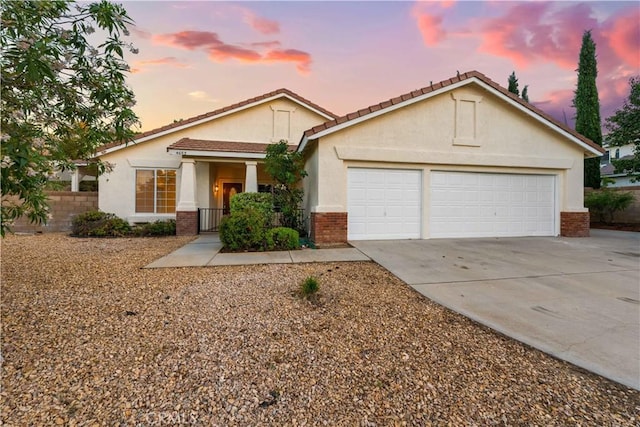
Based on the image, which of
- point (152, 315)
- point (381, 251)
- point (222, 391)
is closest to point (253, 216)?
point (381, 251)

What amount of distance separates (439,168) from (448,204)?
125cm

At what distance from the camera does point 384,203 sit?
29.6ft

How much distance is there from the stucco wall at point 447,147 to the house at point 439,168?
0.11ft

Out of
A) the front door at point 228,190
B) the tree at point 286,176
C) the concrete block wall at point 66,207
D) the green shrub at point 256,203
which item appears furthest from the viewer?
the front door at point 228,190

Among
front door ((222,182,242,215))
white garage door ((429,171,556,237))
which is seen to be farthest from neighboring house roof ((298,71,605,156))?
front door ((222,182,242,215))

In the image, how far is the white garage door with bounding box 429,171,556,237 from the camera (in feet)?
30.8

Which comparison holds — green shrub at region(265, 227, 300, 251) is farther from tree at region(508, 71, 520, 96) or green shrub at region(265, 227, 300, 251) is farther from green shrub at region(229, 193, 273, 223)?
tree at region(508, 71, 520, 96)

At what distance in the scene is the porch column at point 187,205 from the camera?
11.1 m

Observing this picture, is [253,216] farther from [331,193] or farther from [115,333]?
[115,333]

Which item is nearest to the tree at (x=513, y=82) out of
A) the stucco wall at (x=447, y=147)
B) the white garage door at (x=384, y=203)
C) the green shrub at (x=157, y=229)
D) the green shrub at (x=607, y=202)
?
the green shrub at (x=607, y=202)

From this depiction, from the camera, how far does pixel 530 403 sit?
2.10m

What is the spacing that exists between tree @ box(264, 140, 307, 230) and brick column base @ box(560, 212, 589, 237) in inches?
374

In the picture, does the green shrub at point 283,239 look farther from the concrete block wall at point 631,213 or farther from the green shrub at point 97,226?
the concrete block wall at point 631,213

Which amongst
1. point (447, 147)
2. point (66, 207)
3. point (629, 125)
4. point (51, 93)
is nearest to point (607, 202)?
point (629, 125)
